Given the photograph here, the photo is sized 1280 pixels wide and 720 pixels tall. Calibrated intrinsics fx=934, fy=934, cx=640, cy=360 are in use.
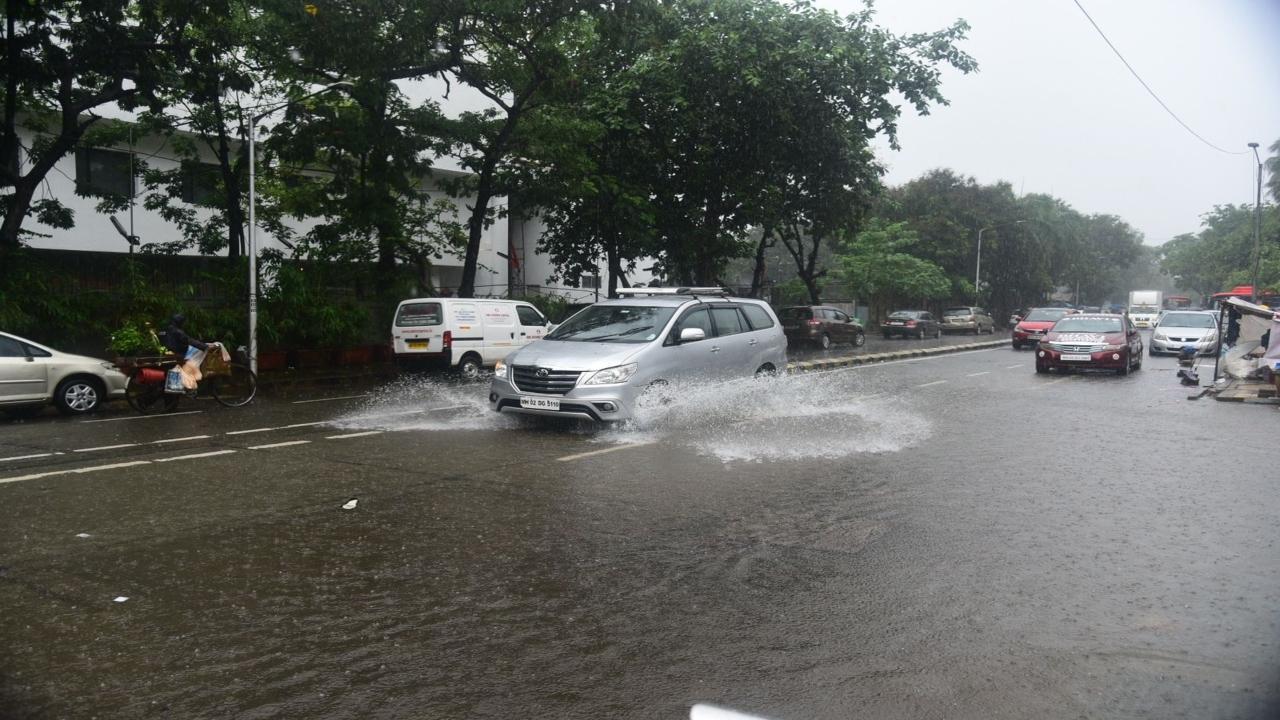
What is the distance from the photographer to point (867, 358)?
27672 millimetres

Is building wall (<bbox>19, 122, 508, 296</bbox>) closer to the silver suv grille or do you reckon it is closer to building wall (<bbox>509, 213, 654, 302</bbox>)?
building wall (<bbox>509, 213, 654, 302</bbox>)

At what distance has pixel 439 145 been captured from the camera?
22844 mm

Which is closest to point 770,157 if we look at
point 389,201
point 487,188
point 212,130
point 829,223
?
point 829,223

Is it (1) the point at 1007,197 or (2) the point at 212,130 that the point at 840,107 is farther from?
(1) the point at 1007,197

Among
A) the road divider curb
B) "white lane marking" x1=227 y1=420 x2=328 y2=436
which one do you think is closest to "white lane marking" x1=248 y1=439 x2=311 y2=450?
"white lane marking" x1=227 y1=420 x2=328 y2=436

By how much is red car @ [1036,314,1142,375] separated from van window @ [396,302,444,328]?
1378 cm

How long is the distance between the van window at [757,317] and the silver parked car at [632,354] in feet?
0.07

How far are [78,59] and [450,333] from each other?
802cm

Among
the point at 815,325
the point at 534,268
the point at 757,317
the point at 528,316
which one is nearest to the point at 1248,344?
the point at 757,317

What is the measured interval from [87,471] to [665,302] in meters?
6.97

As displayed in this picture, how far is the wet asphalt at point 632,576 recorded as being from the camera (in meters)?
3.87

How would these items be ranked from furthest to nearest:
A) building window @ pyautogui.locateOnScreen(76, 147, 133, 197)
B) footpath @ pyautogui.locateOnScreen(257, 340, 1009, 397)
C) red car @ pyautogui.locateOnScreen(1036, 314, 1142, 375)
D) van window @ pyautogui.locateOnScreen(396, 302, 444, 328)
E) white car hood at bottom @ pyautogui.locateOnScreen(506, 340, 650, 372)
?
building window @ pyautogui.locateOnScreen(76, 147, 133, 197) → red car @ pyautogui.locateOnScreen(1036, 314, 1142, 375) → van window @ pyautogui.locateOnScreen(396, 302, 444, 328) → footpath @ pyautogui.locateOnScreen(257, 340, 1009, 397) → white car hood at bottom @ pyautogui.locateOnScreen(506, 340, 650, 372)

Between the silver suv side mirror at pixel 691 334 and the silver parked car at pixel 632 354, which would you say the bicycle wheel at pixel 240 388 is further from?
the silver suv side mirror at pixel 691 334

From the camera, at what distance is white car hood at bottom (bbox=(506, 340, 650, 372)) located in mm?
10773
